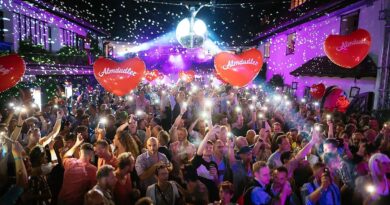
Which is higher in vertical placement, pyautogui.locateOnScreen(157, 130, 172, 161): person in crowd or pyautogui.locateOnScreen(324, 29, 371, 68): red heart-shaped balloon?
pyautogui.locateOnScreen(324, 29, 371, 68): red heart-shaped balloon

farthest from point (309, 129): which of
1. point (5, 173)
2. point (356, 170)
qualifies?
point (5, 173)

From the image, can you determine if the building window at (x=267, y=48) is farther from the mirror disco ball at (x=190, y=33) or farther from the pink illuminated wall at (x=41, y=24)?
the mirror disco ball at (x=190, y=33)

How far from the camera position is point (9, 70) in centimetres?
739

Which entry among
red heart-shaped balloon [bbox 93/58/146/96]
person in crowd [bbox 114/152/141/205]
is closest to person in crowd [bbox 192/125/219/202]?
person in crowd [bbox 114/152/141/205]

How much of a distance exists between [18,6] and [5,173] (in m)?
14.6

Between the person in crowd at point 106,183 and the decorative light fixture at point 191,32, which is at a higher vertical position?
the decorative light fixture at point 191,32

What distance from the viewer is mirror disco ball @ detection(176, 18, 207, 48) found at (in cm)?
1192

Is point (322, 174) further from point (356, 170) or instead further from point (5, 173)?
point (5, 173)

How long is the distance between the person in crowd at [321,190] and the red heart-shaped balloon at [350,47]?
15.9 ft

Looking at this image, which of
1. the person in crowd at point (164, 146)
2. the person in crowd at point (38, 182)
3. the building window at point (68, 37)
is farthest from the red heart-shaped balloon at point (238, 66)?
the building window at point (68, 37)

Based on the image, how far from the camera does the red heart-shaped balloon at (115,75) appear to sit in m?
8.49

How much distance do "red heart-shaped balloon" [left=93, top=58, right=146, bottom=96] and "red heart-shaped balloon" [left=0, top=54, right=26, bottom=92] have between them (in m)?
1.64

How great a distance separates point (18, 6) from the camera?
17.2 meters

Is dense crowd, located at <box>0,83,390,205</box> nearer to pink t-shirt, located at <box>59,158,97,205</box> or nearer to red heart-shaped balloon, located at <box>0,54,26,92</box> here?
pink t-shirt, located at <box>59,158,97,205</box>
